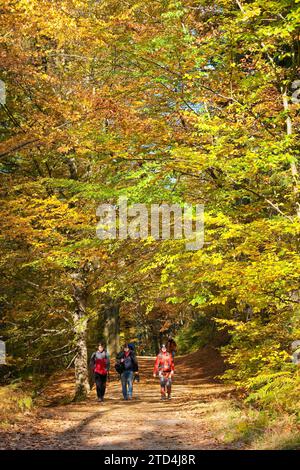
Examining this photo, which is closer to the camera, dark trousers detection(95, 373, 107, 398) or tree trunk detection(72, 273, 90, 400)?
dark trousers detection(95, 373, 107, 398)

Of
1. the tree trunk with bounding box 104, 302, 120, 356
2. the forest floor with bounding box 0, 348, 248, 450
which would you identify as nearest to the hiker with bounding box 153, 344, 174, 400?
the forest floor with bounding box 0, 348, 248, 450

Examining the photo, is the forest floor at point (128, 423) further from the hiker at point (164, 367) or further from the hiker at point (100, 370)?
the hiker at point (164, 367)

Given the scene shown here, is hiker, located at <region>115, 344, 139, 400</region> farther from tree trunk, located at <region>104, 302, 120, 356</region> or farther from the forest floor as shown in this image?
tree trunk, located at <region>104, 302, 120, 356</region>

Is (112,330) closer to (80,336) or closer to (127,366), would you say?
(80,336)

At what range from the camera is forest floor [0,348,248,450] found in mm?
9305

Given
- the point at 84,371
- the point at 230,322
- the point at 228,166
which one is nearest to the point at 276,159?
the point at 228,166

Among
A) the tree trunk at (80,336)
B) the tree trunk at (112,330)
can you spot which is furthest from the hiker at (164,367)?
the tree trunk at (112,330)

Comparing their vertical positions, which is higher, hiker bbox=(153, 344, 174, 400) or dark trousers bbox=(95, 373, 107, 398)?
hiker bbox=(153, 344, 174, 400)

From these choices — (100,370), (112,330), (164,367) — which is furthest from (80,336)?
(112,330)

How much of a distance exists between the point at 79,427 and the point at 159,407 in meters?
3.84

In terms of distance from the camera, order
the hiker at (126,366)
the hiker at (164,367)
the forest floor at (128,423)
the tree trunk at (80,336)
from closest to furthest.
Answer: the forest floor at (128,423) < the hiker at (164,367) < the hiker at (126,366) < the tree trunk at (80,336)

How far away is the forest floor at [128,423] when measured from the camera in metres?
9.30

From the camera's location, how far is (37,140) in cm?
1328

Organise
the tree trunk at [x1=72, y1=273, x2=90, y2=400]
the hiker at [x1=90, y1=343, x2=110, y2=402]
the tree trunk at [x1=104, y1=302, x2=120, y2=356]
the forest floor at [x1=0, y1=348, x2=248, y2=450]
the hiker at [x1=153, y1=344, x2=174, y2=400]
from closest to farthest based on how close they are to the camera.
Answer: the forest floor at [x1=0, y1=348, x2=248, y2=450] → the hiker at [x1=90, y1=343, x2=110, y2=402] → the hiker at [x1=153, y1=344, x2=174, y2=400] → the tree trunk at [x1=72, y1=273, x2=90, y2=400] → the tree trunk at [x1=104, y1=302, x2=120, y2=356]
